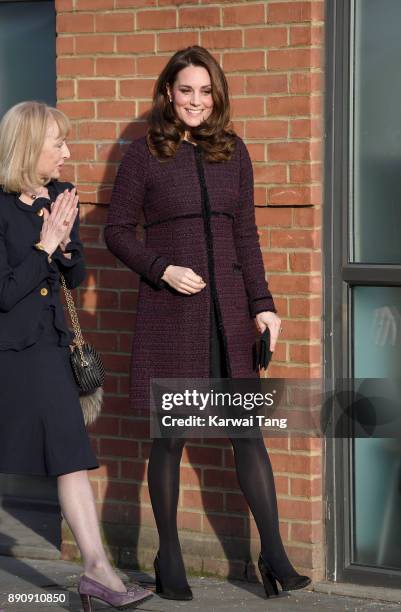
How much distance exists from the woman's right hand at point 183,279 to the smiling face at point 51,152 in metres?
0.60

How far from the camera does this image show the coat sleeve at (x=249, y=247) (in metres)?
5.59

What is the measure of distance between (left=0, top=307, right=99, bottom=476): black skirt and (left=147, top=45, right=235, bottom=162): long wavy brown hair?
34.4 inches

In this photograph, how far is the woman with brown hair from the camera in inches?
216

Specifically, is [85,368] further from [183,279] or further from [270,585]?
[270,585]

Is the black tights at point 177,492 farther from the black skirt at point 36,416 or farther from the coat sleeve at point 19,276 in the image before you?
the coat sleeve at point 19,276

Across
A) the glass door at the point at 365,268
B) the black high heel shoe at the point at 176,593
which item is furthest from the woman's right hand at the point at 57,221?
the black high heel shoe at the point at 176,593

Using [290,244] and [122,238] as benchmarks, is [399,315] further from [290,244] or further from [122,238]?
[122,238]

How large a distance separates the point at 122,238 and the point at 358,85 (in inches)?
46.7

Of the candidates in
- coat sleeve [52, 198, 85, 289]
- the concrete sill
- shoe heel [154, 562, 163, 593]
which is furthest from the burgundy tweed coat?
the concrete sill

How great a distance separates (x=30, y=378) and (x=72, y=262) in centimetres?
47

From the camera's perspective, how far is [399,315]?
580 centimetres

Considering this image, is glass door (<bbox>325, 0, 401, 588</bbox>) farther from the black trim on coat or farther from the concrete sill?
the black trim on coat

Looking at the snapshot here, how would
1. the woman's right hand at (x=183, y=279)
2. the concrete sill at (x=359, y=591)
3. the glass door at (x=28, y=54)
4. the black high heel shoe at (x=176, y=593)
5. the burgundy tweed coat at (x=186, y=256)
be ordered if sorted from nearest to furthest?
the woman's right hand at (x=183, y=279)
the burgundy tweed coat at (x=186, y=256)
the black high heel shoe at (x=176, y=593)
the concrete sill at (x=359, y=591)
the glass door at (x=28, y=54)

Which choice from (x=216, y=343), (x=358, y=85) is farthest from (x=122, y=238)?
(x=358, y=85)
